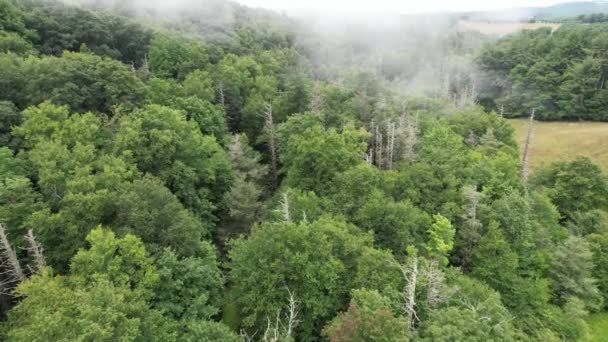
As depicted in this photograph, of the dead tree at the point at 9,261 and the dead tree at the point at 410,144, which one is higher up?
the dead tree at the point at 9,261

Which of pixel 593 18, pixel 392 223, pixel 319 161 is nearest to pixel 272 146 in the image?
pixel 319 161

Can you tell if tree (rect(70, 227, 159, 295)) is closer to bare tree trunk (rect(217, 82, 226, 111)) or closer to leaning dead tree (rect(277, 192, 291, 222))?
leaning dead tree (rect(277, 192, 291, 222))

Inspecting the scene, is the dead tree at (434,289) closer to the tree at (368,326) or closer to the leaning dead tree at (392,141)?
the tree at (368,326)

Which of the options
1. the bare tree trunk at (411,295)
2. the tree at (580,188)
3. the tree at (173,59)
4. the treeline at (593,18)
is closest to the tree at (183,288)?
the bare tree trunk at (411,295)

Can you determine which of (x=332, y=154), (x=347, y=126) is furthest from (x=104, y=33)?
(x=332, y=154)

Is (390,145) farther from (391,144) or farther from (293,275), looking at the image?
(293,275)
